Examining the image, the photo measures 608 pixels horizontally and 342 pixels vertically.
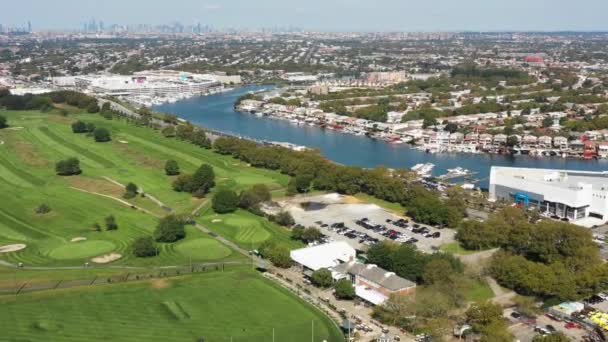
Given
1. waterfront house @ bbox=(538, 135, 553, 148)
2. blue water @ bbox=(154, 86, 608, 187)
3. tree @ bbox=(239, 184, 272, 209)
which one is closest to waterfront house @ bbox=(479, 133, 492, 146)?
blue water @ bbox=(154, 86, 608, 187)

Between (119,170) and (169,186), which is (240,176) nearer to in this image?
(169,186)

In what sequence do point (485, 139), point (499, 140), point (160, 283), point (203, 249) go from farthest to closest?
point (485, 139), point (499, 140), point (203, 249), point (160, 283)

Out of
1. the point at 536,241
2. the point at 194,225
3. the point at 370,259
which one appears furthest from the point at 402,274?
the point at 194,225

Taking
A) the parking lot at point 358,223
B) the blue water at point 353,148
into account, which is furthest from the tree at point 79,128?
the parking lot at point 358,223

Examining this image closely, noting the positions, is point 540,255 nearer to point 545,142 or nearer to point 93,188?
point 93,188

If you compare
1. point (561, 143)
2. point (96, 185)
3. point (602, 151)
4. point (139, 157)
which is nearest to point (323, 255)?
point (96, 185)

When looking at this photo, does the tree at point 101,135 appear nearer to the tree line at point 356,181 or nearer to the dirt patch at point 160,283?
the tree line at point 356,181

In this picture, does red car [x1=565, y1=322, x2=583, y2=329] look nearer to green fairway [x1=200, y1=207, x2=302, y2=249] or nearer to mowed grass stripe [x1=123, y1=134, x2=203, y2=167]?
green fairway [x1=200, y1=207, x2=302, y2=249]
